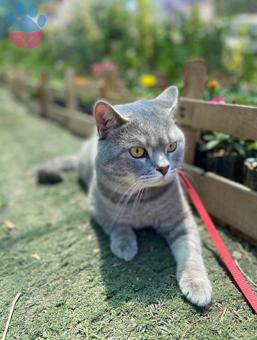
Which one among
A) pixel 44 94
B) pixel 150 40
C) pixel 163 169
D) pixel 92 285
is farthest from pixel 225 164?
pixel 150 40

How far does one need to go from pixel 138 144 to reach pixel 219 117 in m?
0.51

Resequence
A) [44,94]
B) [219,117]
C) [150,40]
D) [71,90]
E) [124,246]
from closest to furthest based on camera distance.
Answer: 1. [124,246]
2. [219,117]
3. [71,90]
4. [44,94]
5. [150,40]

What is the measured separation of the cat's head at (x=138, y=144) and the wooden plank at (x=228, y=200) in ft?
1.15

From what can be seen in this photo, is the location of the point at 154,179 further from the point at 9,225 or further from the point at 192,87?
the point at 9,225

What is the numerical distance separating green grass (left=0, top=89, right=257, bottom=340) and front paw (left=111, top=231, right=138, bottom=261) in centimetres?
3

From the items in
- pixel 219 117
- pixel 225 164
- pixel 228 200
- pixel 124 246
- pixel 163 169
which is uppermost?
pixel 219 117

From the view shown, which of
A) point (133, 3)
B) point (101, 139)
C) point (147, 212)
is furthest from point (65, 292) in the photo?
point (133, 3)

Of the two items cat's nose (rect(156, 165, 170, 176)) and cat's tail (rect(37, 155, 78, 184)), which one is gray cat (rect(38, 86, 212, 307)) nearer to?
cat's nose (rect(156, 165, 170, 176))

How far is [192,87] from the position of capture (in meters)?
1.81

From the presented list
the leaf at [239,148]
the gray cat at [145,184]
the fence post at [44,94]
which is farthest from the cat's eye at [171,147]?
the fence post at [44,94]

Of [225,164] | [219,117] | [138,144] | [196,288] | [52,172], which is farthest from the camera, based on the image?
[52,172]

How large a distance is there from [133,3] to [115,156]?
4787 millimetres

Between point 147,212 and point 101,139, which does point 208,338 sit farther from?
point 101,139

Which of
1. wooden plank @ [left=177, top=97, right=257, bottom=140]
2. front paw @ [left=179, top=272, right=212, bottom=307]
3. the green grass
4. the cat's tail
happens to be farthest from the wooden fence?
the cat's tail
